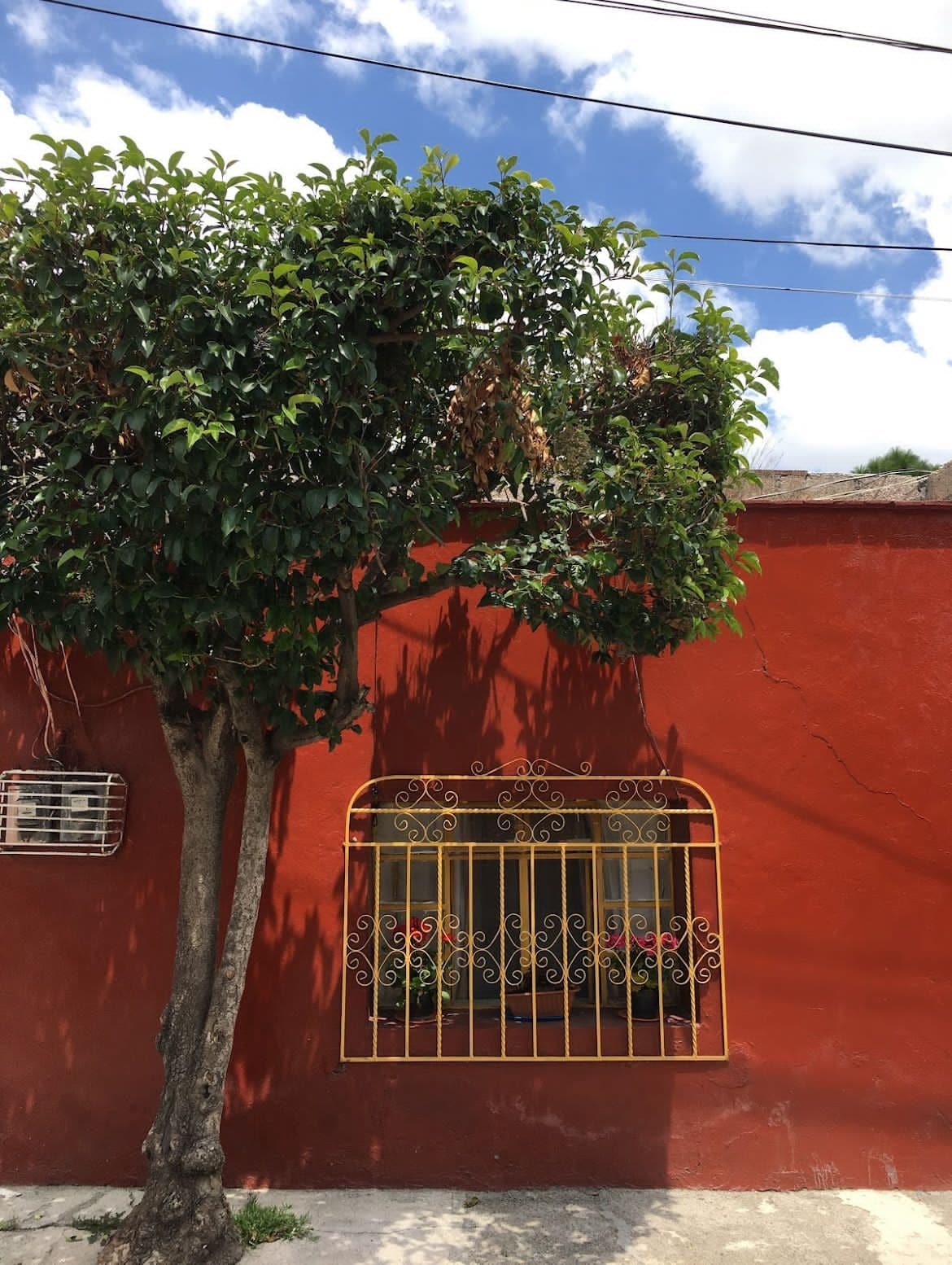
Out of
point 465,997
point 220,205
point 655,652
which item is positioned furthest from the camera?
point 465,997

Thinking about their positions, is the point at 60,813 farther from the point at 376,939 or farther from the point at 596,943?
the point at 596,943

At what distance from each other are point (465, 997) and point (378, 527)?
2.52 m

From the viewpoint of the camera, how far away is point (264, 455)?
3.31m

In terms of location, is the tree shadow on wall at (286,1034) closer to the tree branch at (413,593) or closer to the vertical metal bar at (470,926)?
the vertical metal bar at (470,926)

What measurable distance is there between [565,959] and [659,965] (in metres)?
0.44

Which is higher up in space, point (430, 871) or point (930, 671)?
point (930, 671)

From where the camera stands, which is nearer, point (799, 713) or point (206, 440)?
point (206, 440)

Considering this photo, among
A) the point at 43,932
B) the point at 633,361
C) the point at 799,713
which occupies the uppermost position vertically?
the point at 633,361

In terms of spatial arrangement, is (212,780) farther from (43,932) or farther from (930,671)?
(930,671)

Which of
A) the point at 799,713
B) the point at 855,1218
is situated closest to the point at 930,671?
the point at 799,713

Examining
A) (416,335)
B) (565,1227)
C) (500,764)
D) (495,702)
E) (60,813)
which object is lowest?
(565,1227)

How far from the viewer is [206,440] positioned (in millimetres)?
3123

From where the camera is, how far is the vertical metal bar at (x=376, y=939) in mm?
4445

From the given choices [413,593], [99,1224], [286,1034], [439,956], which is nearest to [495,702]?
[413,593]
